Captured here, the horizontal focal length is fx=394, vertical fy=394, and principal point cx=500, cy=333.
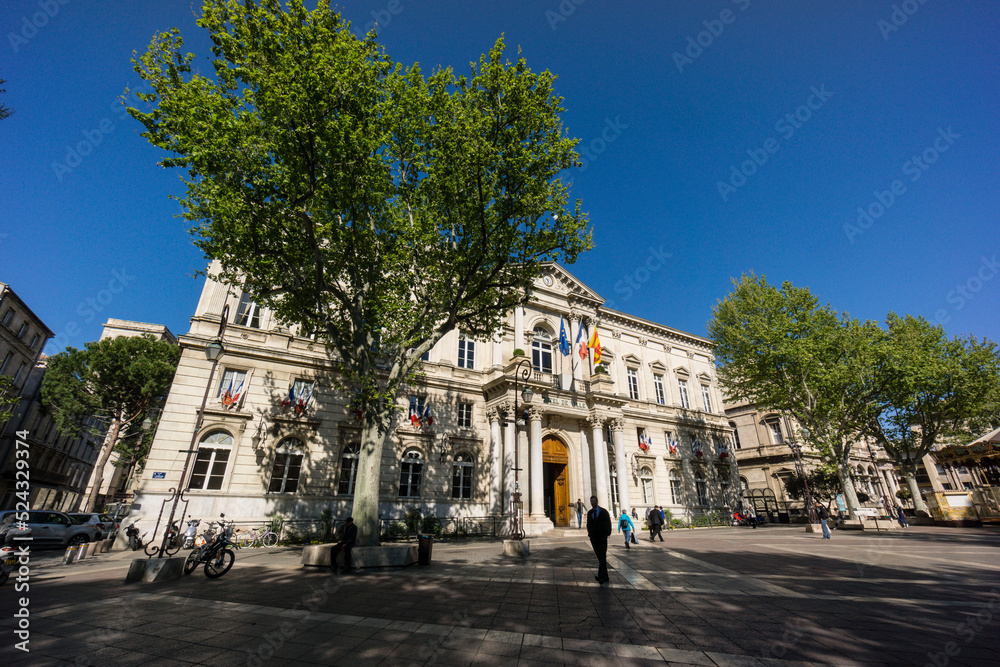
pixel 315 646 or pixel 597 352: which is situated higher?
pixel 597 352

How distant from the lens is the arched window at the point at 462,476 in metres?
21.6

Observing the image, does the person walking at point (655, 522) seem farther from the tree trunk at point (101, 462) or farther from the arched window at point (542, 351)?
the tree trunk at point (101, 462)

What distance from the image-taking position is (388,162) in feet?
45.6

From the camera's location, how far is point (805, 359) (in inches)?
946

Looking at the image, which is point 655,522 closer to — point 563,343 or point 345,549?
point 563,343

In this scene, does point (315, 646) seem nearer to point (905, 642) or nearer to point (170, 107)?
point (905, 642)

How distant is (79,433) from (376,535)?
36725mm

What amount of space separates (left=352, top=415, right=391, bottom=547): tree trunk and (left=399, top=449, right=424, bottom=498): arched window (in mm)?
9220

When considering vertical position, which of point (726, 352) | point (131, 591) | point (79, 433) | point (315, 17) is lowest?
point (131, 591)

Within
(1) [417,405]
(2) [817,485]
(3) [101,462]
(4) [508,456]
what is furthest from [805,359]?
(3) [101,462]

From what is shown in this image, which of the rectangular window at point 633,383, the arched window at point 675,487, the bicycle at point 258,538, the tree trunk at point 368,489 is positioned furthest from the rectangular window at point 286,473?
the arched window at point 675,487

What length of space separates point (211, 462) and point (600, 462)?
65.7 feet

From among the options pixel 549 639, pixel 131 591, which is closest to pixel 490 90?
pixel 549 639

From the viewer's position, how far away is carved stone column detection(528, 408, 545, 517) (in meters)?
21.4
